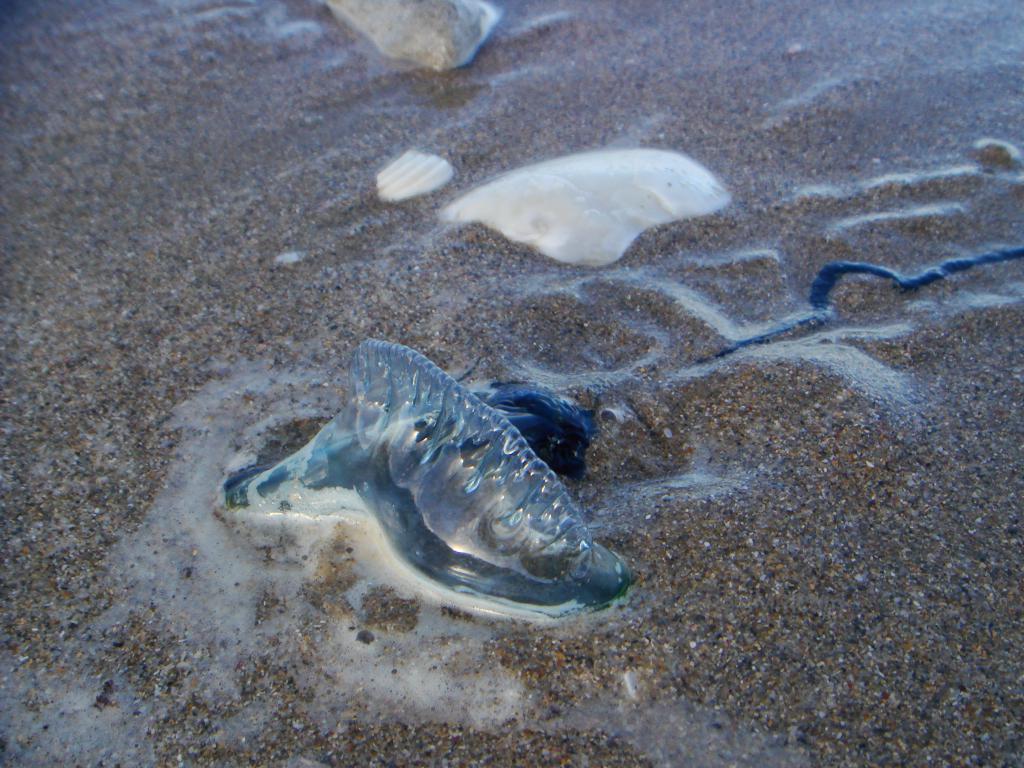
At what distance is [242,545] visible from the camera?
6.32ft

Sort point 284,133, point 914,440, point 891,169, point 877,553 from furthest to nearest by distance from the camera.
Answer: point 284,133, point 891,169, point 914,440, point 877,553

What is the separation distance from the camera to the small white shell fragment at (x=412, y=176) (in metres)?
2.95

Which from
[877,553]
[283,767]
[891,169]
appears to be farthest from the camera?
[891,169]

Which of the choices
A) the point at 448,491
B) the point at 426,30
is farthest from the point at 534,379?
the point at 426,30

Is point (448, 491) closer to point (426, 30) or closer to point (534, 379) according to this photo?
point (534, 379)

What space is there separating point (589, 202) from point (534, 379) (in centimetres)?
80

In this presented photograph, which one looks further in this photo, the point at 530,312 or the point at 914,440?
the point at 530,312

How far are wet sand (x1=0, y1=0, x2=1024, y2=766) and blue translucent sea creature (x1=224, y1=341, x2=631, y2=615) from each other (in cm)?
10

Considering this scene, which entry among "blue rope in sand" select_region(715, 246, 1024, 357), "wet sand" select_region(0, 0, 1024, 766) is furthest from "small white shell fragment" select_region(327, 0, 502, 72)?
"blue rope in sand" select_region(715, 246, 1024, 357)

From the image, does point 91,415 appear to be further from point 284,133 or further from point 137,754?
point 284,133

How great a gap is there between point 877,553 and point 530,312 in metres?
1.11

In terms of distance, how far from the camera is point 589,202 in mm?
2801

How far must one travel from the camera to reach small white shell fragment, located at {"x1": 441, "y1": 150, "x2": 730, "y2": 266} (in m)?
2.72

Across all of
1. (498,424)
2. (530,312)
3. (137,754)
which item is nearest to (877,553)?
(498,424)
